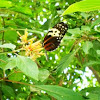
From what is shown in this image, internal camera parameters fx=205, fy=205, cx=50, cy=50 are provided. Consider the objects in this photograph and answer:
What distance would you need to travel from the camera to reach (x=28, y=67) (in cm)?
67

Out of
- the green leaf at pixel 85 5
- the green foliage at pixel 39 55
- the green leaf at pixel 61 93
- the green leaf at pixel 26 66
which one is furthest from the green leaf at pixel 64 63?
the green leaf at pixel 85 5

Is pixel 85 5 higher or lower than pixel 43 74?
higher

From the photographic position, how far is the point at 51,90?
0.81 m

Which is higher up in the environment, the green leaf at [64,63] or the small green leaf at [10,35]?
the small green leaf at [10,35]

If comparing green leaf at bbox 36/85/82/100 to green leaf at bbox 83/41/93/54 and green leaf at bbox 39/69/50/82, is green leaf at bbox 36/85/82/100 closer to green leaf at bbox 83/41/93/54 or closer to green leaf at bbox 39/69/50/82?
green leaf at bbox 39/69/50/82

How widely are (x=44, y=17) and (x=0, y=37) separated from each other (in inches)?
50.6

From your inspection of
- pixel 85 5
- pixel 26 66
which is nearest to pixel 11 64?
pixel 26 66

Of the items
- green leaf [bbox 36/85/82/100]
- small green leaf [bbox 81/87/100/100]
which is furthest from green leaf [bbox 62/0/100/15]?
small green leaf [bbox 81/87/100/100]

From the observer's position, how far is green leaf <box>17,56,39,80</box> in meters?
0.66

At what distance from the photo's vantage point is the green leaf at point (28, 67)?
663mm

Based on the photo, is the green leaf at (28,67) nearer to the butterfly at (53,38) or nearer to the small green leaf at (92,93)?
the butterfly at (53,38)

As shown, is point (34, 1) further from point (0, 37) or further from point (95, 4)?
point (95, 4)

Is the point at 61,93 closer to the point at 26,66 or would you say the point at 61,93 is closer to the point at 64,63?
the point at 26,66

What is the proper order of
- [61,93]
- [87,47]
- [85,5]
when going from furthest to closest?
[87,47]
[61,93]
[85,5]
